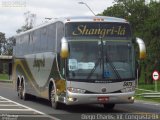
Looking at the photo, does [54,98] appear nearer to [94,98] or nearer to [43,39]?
[94,98]

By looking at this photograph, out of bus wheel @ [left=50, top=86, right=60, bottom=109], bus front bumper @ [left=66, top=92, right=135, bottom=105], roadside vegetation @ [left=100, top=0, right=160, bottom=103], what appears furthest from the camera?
roadside vegetation @ [left=100, top=0, right=160, bottom=103]

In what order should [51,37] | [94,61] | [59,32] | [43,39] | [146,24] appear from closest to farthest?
[94,61]
[59,32]
[51,37]
[43,39]
[146,24]

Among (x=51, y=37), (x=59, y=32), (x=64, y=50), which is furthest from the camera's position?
(x=51, y=37)

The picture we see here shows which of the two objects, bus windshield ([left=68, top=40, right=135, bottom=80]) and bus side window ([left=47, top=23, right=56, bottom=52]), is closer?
bus windshield ([left=68, top=40, right=135, bottom=80])

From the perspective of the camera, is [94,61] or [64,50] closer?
[64,50]

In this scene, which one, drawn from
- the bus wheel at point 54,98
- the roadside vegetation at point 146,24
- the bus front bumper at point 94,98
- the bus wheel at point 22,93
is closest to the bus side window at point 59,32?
the bus wheel at point 54,98

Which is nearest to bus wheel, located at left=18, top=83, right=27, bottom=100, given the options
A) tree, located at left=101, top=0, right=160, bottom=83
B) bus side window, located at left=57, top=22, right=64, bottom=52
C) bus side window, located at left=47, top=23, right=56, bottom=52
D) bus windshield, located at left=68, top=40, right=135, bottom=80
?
bus side window, located at left=47, top=23, right=56, bottom=52

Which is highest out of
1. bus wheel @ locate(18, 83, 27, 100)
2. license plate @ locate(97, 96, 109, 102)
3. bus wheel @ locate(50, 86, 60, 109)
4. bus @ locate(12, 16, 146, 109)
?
bus @ locate(12, 16, 146, 109)

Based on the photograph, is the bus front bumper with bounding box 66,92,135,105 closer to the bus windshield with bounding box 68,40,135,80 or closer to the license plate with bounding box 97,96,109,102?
the license plate with bounding box 97,96,109,102

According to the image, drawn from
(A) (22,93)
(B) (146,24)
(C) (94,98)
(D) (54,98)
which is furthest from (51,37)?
(B) (146,24)

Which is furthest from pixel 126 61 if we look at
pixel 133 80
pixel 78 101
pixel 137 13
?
pixel 137 13

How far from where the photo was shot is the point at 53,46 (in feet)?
68.8

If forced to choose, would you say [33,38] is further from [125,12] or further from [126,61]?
[125,12]

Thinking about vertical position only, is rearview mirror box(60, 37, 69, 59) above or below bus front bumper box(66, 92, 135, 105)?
above
